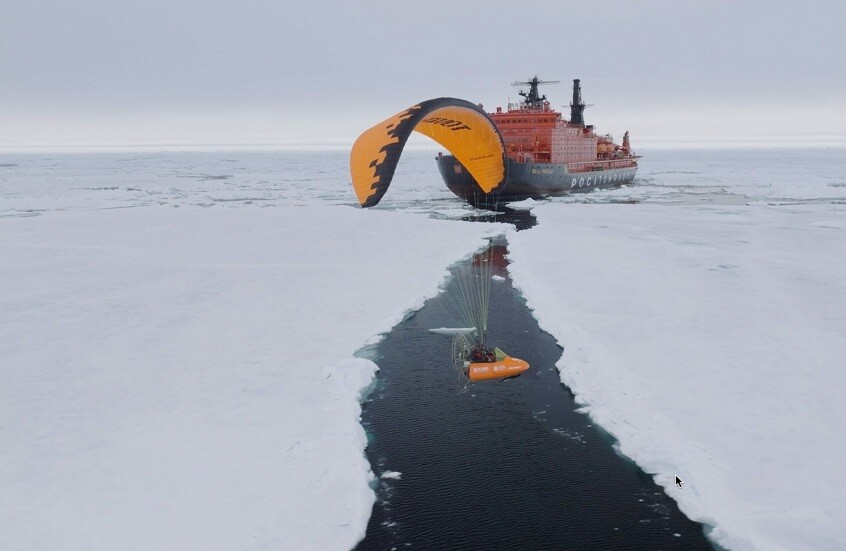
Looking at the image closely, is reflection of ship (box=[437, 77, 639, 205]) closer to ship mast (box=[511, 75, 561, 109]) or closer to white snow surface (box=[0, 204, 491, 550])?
ship mast (box=[511, 75, 561, 109])

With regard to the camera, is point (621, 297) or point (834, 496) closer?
point (834, 496)

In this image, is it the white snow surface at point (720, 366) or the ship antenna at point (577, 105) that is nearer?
the white snow surface at point (720, 366)

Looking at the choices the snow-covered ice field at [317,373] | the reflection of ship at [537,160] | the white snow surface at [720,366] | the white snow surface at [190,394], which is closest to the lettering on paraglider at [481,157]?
the snow-covered ice field at [317,373]

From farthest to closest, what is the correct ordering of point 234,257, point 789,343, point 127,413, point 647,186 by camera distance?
point 647,186
point 234,257
point 789,343
point 127,413

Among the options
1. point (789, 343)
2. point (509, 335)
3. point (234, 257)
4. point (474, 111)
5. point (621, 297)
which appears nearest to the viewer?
point (789, 343)

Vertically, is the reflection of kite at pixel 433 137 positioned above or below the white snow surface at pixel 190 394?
above

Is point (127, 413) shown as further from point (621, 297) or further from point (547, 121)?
point (547, 121)

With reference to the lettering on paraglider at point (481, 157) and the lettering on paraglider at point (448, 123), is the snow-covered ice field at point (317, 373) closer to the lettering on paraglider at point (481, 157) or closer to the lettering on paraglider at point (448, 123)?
the lettering on paraglider at point (481, 157)

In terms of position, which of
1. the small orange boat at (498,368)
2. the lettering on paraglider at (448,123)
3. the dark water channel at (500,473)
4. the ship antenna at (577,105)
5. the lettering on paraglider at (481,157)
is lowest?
the dark water channel at (500,473)

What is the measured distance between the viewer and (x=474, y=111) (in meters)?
16.4

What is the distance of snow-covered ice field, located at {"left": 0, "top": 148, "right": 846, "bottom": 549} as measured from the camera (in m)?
5.88

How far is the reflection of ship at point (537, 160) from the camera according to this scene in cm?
3784

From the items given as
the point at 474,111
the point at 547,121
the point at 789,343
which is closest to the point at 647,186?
the point at 547,121

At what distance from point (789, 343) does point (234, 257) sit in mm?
15190
